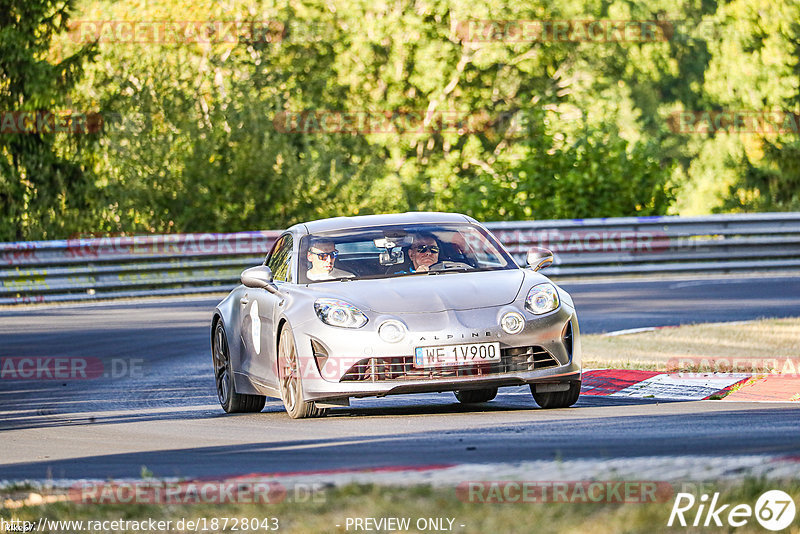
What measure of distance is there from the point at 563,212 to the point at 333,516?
26290mm

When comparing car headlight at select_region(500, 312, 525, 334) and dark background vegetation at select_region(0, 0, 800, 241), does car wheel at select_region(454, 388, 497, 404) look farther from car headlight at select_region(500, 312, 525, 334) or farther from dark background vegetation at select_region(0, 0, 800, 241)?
dark background vegetation at select_region(0, 0, 800, 241)

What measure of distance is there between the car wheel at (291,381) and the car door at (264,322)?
0.56 feet

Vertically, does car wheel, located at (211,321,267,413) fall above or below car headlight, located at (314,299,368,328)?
below

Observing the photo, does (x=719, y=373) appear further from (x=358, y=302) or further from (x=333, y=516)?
(x=333, y=516)

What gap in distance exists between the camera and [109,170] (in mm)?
33625

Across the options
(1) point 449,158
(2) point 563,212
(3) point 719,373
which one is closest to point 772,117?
(1) point 449,158

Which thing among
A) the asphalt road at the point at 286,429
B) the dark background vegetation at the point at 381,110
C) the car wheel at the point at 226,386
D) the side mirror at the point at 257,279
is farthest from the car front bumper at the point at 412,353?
the dark background vegetation at the point at 381,110

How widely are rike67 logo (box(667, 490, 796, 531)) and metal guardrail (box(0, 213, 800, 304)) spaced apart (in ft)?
64.1

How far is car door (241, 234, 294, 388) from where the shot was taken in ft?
34.0

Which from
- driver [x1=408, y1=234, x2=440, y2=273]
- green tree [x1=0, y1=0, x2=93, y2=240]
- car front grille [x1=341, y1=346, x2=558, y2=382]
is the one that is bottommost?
car front grille [x1=341, y1=346, x2=558, y2=382]

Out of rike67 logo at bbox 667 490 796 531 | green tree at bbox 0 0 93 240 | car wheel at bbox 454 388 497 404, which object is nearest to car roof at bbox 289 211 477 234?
car wheel at bbox 454 388 497 404

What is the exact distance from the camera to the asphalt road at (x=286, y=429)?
743 cm

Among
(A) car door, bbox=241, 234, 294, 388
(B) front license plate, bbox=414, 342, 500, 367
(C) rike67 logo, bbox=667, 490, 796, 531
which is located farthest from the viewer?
(A) car door, bbox=241, 234, 294, 388

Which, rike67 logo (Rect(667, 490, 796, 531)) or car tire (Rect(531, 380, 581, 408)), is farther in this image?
car tire (Rect(531, 380, 581, 408))
